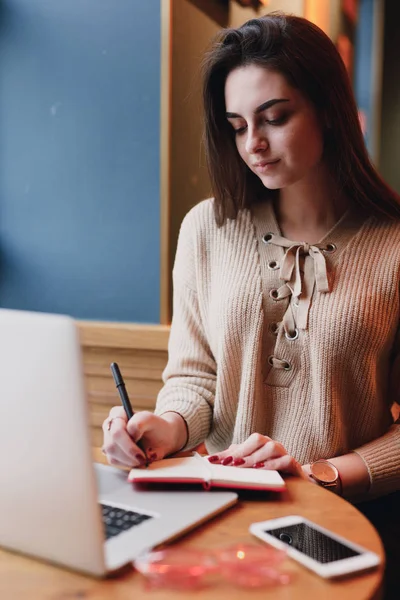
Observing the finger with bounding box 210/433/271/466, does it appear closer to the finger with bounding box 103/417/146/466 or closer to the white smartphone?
the finger with bounding box 103/417/146/466

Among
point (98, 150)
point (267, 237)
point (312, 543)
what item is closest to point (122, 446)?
point (312, 543)

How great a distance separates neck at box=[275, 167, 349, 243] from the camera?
5.06 ft

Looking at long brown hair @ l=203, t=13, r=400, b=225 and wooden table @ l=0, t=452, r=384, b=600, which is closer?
wooden table @ l=0, t=452, r=384, b=600

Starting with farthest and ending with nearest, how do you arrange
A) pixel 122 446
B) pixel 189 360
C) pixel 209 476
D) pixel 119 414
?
pixel 189 360 < pixel 119 414 < pixel 122 446 < pixel 209 476

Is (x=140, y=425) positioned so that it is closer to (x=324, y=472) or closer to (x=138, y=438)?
(x=138, y=438)

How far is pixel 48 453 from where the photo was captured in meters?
0.74

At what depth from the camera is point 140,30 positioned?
2002mm

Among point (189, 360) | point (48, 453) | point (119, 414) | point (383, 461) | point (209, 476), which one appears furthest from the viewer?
point (189, 360)

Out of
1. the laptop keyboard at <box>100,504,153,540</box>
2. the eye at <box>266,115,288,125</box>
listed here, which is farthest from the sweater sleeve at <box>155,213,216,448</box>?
the laptop keyboard at <box>100,504,153,540</box>

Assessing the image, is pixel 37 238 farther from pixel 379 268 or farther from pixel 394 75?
pixel 394 75

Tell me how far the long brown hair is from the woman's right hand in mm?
529

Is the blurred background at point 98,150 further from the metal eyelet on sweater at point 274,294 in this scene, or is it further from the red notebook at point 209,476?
the red notebook at point 209,476

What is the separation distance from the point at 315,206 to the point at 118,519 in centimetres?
86

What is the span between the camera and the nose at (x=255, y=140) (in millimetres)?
1395
